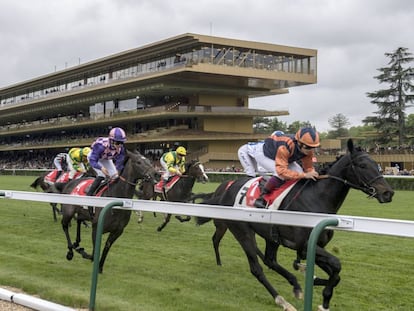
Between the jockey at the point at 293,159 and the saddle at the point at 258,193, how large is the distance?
2.2 inches

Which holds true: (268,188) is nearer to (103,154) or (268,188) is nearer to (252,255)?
(252,255)

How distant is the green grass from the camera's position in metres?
4.75

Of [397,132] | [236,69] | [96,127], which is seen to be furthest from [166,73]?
[397,132]

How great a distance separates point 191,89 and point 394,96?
1782 cm

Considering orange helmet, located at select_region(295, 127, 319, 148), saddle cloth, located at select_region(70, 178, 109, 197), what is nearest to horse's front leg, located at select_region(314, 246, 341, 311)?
orange helmet, located at select_region(295, 127, 319, 148)

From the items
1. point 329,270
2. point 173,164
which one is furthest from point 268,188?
point 173,164

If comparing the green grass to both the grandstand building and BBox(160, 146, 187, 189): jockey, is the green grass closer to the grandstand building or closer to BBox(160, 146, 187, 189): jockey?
BBox(160, 146, 187, 189): jockey

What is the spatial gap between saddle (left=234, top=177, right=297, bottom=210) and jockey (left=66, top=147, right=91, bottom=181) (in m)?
6.69

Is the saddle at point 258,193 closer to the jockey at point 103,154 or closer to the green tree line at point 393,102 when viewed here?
the jockey at point 103,154

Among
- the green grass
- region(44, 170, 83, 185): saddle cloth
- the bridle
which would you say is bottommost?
the green grass

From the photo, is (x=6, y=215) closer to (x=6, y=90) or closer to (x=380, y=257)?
(x=380, y=257)

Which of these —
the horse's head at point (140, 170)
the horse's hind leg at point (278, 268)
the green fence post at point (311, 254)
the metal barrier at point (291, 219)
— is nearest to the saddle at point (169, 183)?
the horse's head at point (140, 170)

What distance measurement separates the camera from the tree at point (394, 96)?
44.2m

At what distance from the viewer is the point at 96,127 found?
172 feet
